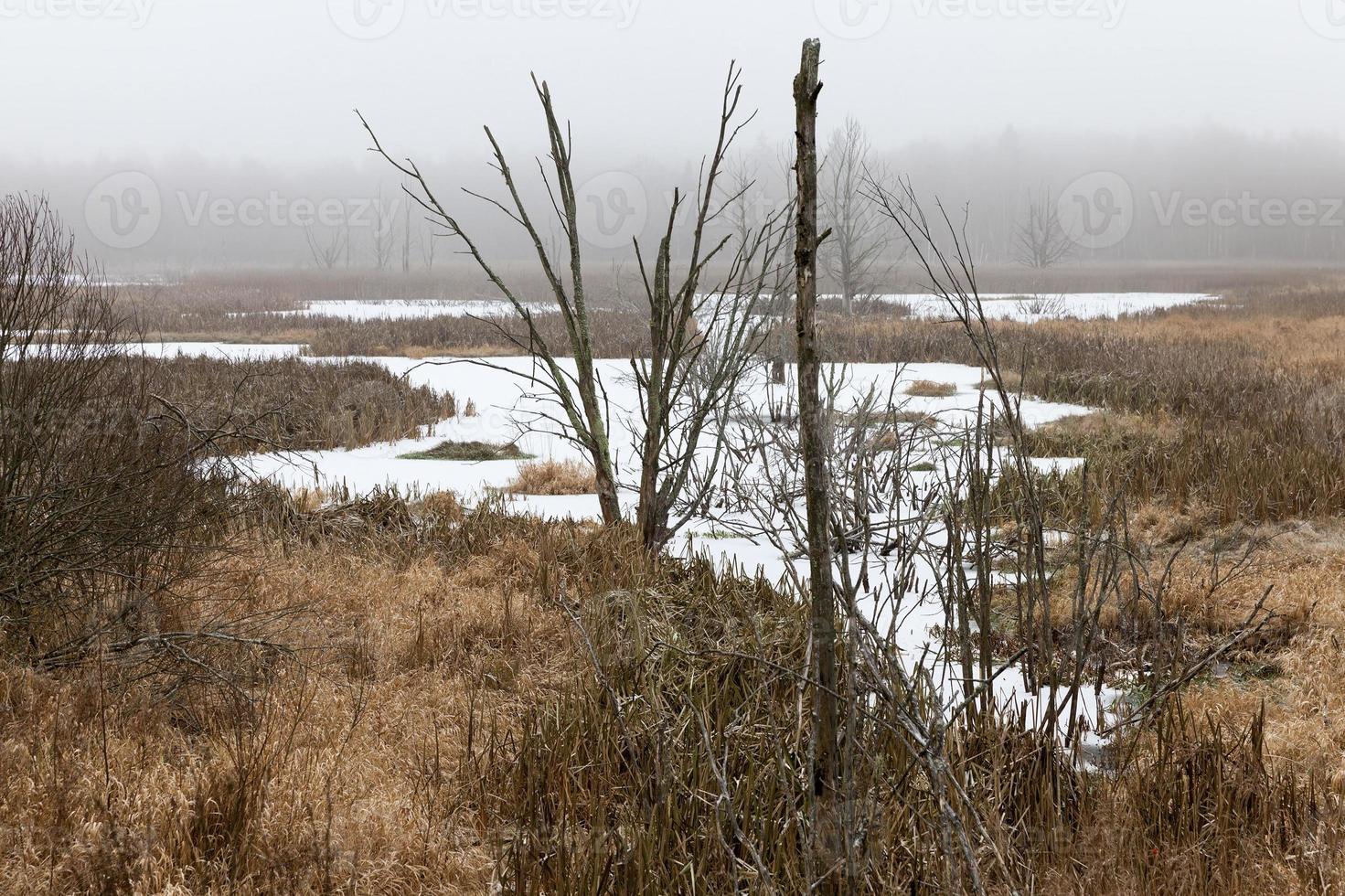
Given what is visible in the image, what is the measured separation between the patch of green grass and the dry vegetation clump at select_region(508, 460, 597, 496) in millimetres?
937

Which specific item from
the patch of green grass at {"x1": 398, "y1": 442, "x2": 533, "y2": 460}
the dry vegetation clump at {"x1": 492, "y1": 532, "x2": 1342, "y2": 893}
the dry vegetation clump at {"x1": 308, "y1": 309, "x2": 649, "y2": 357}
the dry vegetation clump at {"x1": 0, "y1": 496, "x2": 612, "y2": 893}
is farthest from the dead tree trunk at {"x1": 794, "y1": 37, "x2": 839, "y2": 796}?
the dry vegetation clump at {"x1": 308, "y1": 309, "x2": 649, "y2": 357}

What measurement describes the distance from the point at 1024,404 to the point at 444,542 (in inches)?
399

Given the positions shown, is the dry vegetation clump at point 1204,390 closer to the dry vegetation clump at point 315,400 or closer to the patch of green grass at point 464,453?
the patch of green grass at point 464,453

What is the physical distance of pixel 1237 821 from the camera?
104 inches

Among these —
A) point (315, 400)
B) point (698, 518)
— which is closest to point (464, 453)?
point (315, 400)

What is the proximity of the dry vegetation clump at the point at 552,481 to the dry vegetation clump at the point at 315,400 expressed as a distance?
275 centimetres

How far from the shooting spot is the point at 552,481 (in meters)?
8.88

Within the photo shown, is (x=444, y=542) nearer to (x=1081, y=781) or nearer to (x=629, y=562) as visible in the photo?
(x=629, y=562)

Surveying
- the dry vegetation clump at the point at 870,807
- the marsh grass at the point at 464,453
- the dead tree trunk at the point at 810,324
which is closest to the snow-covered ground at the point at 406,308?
the marsh grass at the point at 464,453

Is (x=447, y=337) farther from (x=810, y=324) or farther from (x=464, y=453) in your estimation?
(x=810, y=324)

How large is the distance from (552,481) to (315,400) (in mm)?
5128

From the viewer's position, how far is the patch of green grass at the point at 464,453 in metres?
10.4

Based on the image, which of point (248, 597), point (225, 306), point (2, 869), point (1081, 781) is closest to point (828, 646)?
point (1081, 781)

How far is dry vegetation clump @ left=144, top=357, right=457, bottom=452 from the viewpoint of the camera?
1080 centimetres
